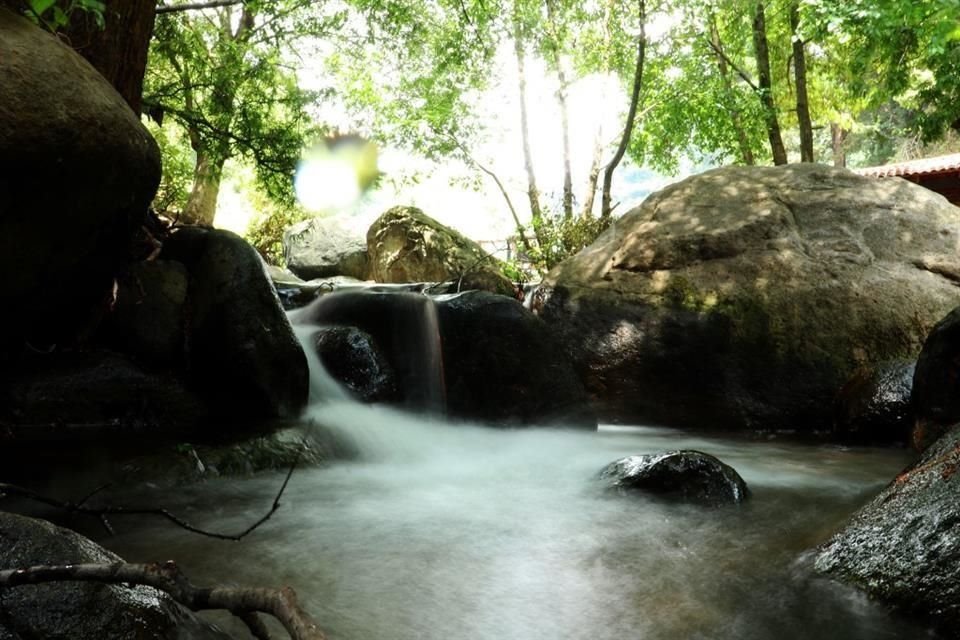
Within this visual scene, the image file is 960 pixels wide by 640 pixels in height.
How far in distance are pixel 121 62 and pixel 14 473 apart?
2783 mm

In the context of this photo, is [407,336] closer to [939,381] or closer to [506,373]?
[506,373]

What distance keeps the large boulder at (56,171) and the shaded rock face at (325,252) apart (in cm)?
1129

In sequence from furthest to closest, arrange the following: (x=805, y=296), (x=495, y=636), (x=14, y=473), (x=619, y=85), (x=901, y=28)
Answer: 1. (x=619, y=85)
2. (x=901, y=28)
3. (x=805, y=296)
4. (x=14, y=473)
5. (x=495, y=636)

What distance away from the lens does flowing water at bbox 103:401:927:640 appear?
2.50 m

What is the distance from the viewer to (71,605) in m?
1.74

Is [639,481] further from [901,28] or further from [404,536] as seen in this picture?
[901,28]

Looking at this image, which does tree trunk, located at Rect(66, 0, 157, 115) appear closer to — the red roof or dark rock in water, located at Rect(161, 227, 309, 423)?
dark rock in water, located at Rect(161, 227, 309, 423)

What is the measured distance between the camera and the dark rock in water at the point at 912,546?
2.22m

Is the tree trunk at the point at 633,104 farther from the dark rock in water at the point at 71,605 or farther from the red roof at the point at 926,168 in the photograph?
the dark rock in water at the point at 71,605

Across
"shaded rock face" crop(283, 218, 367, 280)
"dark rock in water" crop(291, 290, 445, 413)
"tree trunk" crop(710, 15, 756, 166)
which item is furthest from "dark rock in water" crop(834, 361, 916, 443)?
"shaded rock face" crop(283, 218, 367, 280)

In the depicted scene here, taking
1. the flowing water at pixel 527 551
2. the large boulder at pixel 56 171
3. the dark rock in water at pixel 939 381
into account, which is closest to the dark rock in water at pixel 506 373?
the flowing water at pixel 527 551

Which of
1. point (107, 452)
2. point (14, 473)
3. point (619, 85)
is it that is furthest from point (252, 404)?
point (619, 85)

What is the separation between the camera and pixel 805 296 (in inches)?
279

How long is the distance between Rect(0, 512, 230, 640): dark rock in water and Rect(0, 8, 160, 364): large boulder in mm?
1983
